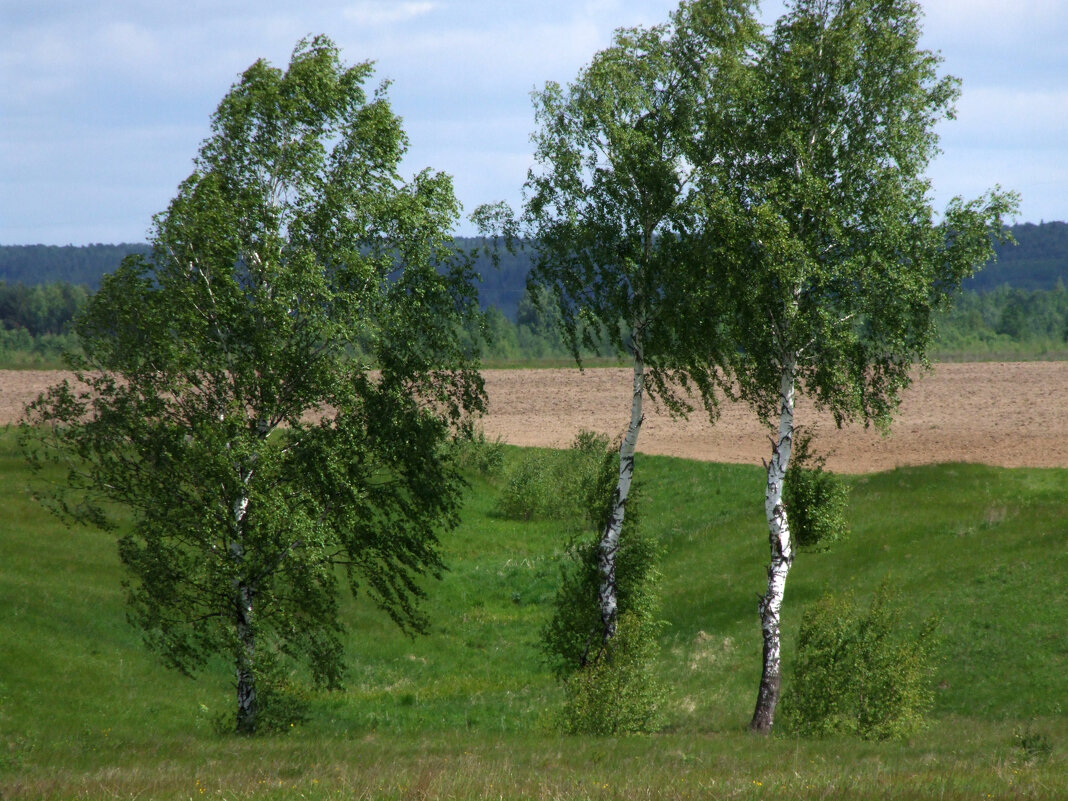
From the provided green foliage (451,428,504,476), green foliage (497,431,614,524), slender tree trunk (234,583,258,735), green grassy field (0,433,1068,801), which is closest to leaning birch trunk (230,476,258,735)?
slender tree trunk (234,583,258,735)

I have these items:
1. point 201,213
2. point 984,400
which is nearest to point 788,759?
point 201,213

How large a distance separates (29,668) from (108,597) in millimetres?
6891

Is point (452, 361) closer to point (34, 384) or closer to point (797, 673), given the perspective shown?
point (797, 673)

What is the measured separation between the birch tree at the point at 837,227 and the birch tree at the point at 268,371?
8209 millimetres

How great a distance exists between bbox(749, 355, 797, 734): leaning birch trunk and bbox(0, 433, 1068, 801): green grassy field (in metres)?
1.71

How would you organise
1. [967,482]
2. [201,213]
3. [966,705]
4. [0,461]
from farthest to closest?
[0,461]
[967,482]
[966,705]
[201,213]

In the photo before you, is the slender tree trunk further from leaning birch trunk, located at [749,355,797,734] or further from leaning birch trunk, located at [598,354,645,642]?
leaning birch trunk, located at [749,355,797,734]

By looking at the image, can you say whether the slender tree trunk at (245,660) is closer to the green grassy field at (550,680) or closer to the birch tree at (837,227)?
the green grassy field at (550,680)

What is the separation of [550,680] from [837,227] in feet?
58.2

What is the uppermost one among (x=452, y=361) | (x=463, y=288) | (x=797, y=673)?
(x=463, y=288)

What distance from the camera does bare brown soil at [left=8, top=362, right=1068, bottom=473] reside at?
5438 cm

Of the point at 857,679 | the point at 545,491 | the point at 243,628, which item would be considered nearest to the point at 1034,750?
the point at 857,679

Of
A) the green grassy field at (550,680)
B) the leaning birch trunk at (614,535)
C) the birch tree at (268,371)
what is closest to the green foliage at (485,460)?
the green grassy field at (550,680)

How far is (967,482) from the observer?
44.1m
